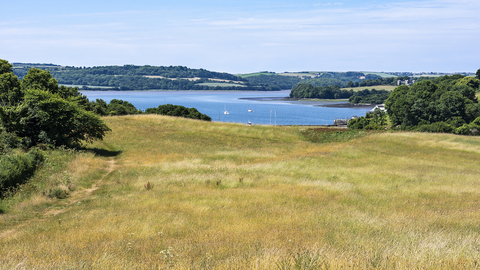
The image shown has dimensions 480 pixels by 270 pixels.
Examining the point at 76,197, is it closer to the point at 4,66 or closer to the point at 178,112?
the point at 4,66

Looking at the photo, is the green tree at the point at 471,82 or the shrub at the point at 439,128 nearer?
the shrub at the point at 439,128

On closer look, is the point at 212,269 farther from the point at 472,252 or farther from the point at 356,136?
the point at 356,136

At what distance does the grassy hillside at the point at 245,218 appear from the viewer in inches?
270

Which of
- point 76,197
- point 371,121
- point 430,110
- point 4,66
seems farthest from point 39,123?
point 430,110

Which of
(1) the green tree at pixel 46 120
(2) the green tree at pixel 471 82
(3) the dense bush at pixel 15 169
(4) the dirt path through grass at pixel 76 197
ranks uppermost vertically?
(2) the green tree at pixel 471 82

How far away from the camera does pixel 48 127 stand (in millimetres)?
31078

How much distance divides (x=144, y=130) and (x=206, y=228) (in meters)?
44.1

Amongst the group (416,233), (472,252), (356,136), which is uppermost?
(472,252)

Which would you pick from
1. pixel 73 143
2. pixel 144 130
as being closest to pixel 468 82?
pixel 144 130

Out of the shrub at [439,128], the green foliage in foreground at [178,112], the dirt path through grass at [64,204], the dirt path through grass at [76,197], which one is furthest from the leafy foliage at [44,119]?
the shrub at [439,128]

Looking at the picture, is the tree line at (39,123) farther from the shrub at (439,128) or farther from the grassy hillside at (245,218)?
the shrub at (439,128)

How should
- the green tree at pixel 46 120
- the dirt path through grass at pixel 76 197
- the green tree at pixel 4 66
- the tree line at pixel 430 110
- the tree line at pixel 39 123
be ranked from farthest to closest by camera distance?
the tree line at pixel 430 110, the green tree at pixel 4 66, the green tree at pixel 46 120, the tree line at pixel 39 123, the dirt path through grass at pixel 76 197

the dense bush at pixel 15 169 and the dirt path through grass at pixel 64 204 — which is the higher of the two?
the dense bush at pixel 15 169

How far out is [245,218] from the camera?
1205 centimetres
